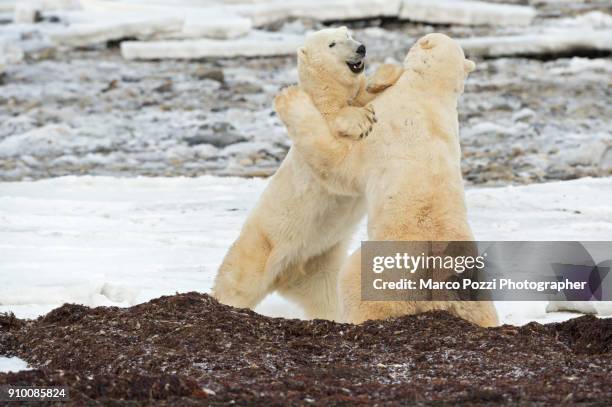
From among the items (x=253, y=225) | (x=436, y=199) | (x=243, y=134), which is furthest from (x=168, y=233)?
(x=243, y=134)

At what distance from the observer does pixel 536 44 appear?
16891 mm

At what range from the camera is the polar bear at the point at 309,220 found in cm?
552

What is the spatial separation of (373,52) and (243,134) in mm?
4158

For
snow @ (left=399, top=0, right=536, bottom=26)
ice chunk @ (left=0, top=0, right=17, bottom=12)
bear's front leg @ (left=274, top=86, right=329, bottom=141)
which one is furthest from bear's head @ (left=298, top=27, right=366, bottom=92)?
ice chunk @ (left=0, top=0, right=17, bottom=12)

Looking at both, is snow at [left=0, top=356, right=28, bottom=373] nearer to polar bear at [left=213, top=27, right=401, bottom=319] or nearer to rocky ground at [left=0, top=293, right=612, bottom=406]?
rocky ground at [left=0, top=293, right=612, bottom=406]

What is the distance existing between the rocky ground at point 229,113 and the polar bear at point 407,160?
19.0 feet

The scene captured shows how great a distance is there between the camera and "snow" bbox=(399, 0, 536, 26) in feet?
61.0

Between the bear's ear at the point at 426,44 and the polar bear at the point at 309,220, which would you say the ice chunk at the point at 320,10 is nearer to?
the polar bear at the point at 309,220

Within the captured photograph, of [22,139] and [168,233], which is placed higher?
[22,139]

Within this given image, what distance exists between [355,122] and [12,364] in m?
1.85

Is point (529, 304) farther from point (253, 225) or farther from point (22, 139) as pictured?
point (22, 139)

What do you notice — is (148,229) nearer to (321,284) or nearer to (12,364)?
(321,284)

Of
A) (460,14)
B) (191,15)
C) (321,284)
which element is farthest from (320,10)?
(321,284)

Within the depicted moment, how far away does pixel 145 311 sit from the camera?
4836 millimetres
